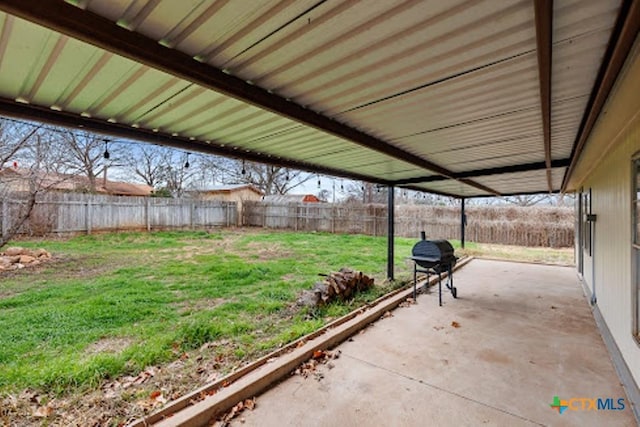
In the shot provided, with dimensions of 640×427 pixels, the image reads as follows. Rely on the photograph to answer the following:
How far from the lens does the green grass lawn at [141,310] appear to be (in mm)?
2510

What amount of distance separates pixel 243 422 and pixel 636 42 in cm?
291

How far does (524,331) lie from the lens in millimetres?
3477

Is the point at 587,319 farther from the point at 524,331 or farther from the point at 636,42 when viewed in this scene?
the point at 636,42

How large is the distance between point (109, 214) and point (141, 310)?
9.22 m

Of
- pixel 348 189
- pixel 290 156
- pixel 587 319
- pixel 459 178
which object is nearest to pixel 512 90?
pixel 290 156

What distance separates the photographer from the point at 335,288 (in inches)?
166

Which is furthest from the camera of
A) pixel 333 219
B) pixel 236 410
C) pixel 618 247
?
pixel 333 219

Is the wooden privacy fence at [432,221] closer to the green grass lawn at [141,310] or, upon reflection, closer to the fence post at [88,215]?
the green grass lawn at [141,310]

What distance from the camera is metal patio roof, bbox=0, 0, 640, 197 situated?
1.16 metres

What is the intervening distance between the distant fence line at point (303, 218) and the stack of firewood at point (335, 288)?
781cm

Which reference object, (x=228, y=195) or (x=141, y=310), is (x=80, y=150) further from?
(x=228, y=195)

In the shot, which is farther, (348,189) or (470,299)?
(348,189)

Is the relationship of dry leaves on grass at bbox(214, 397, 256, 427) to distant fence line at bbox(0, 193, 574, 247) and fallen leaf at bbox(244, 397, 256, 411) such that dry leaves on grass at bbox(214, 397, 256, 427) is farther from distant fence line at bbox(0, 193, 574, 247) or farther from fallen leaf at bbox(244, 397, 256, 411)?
distant fence line at bbox(0, 193, 574, 247)

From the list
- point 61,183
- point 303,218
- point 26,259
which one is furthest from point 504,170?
point 303,218
